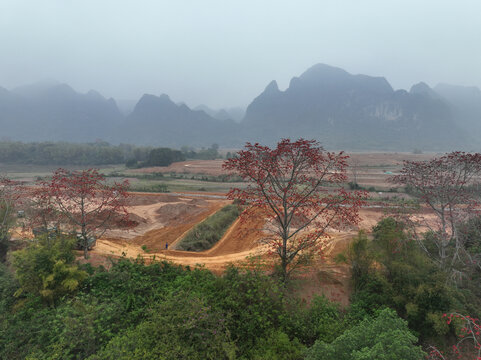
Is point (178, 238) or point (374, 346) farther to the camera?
point (178, 238)

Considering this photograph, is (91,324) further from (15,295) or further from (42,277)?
(15,295)

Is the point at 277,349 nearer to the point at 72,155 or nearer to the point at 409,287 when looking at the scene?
the point at 409,287

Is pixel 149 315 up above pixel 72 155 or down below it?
below

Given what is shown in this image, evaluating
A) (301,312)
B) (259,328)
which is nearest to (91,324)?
(259,328)

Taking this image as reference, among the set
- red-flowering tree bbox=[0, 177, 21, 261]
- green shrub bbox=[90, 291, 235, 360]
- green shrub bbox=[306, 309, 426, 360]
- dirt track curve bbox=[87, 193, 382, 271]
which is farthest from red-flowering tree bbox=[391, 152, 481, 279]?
red-flowering tree bbox=[0, 177, 21, 261]

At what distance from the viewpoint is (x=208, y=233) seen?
1530 cm

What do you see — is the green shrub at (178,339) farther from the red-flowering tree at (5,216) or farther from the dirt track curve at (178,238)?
the red-flowering tree at (5,216)

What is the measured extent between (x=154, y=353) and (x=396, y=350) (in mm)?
5335

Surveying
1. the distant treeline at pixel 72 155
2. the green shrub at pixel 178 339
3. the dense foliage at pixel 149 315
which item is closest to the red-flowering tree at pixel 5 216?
the dense foliage at pixel 149 315

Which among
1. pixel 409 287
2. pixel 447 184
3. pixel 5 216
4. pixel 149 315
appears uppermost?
pixel 447 184

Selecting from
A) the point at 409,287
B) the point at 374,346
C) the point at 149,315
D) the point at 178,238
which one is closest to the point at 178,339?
the point at 149,315

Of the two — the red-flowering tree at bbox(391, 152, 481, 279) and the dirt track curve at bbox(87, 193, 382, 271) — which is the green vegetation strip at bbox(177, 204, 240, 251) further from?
the red-flowering tree at bbox(391, 152, 481, 279)

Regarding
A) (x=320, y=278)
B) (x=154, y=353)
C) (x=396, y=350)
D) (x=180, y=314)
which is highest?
(x=396, y=350)

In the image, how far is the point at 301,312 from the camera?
7.59 metres
